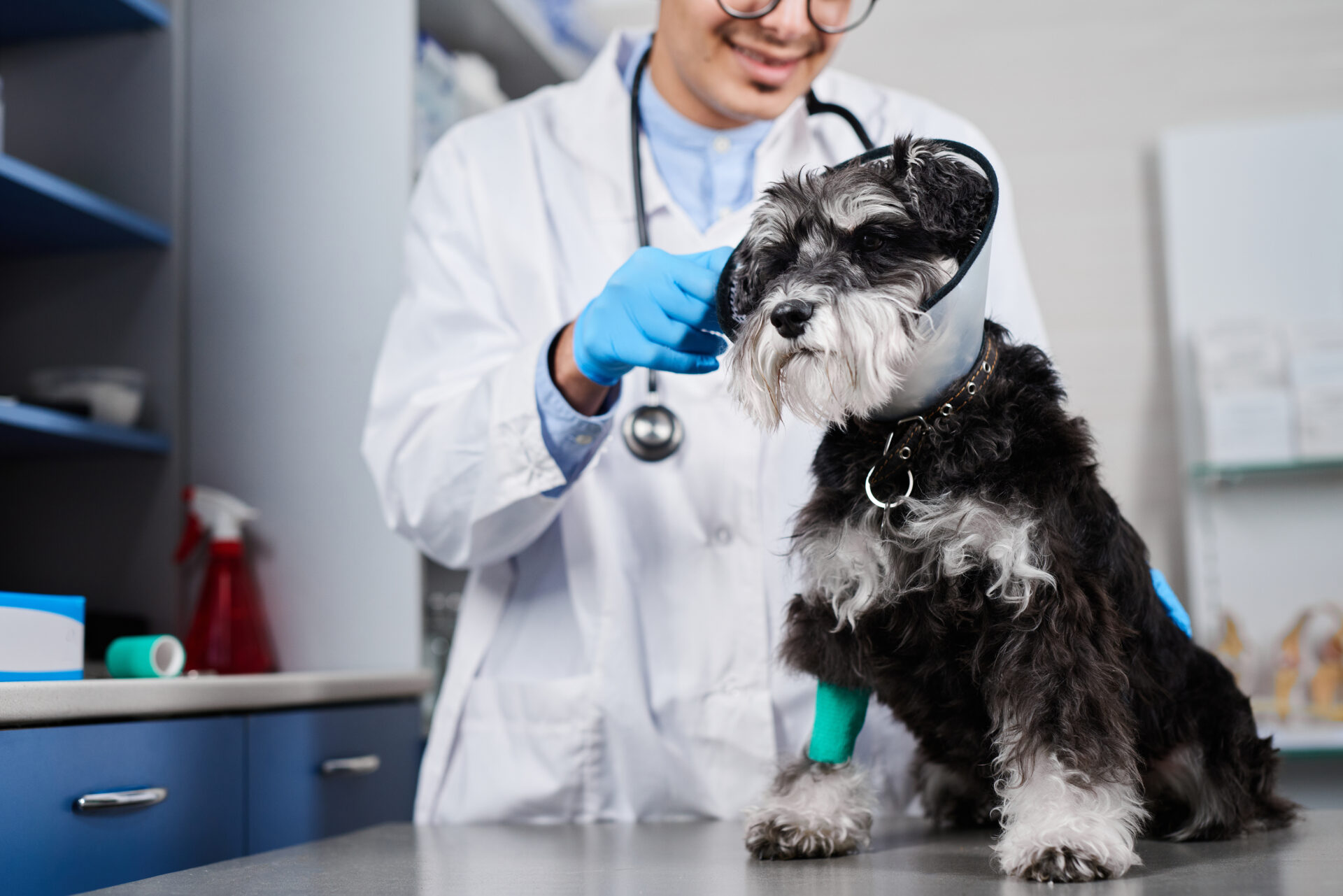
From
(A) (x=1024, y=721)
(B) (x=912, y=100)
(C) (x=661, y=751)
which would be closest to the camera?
(A) (x=1024, y=721)

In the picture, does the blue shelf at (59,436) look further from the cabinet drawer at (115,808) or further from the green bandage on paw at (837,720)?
the green bandage on paw at (837,720)

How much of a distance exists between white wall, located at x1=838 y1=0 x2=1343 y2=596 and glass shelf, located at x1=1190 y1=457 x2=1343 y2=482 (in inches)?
3.9

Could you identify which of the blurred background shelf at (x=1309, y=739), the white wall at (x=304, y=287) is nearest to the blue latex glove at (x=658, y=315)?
the white wall at (x=304, y=287)

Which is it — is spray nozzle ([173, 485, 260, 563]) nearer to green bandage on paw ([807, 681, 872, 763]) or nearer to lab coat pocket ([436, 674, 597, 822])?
lab coat pocket ([436, 674, 597, 822])

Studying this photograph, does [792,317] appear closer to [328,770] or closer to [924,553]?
[924,553]

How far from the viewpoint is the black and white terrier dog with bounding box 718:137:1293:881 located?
0.81m

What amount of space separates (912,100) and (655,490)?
0.68 m

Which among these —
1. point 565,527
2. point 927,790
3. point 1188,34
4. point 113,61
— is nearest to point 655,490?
point 565,527

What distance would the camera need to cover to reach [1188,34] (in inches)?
101

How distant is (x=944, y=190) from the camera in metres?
0.84

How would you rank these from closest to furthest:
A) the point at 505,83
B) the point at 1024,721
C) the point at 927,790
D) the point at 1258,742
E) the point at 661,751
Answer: the point at 1024,721 < the point at 1258,742 < the point at 927,790 < the point at 661,751 < the point at 505,83

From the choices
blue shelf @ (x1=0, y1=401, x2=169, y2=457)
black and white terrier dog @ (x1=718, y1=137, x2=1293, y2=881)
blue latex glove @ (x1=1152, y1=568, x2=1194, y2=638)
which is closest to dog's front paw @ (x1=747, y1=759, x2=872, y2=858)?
black and white terrier dog @ (x1=718, y1=137, x2=1293, y2=881)

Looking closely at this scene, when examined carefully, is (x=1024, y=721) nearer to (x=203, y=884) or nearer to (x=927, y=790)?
(x=927, y=790)

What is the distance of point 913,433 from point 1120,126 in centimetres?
211
